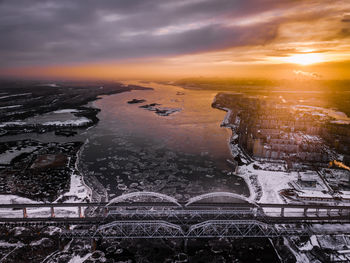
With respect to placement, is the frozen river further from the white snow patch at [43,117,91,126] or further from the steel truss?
the steel truss

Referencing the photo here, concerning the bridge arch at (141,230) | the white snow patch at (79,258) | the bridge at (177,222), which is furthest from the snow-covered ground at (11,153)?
the bridge arch at (141,230)

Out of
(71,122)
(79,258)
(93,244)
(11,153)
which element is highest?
(71,122)

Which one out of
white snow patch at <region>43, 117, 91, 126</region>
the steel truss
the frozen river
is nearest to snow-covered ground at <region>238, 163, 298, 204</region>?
the frozen river

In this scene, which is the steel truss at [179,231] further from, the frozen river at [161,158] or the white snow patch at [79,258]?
the frozen river at [161,158]

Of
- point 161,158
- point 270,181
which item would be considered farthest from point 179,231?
point 161,158

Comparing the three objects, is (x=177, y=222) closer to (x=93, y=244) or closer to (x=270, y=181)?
(x=93, y=244)
